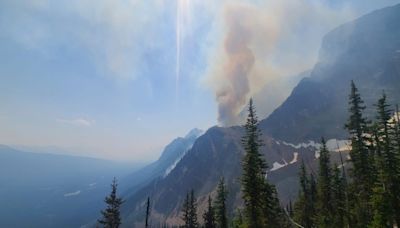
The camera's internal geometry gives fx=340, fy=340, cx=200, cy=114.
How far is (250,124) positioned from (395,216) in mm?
18288

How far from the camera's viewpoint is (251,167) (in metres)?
38.1

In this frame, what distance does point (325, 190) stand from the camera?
52344 millimetres

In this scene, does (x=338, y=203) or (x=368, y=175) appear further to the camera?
(x=338, y=203)

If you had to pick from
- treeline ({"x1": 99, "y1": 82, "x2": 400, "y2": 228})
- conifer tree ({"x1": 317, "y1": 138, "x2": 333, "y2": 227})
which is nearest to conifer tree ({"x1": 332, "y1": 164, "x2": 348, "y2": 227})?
treeline ({"x1": 99, "y1": 82, "x2": 400, "y2": 228})

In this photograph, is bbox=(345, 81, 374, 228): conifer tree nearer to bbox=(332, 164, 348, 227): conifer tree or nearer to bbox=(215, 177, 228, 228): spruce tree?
bbox=(332, 164, 348, 227): conifer tree

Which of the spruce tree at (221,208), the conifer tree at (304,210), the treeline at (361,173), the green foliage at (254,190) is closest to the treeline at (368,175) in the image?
the treeline at (361,173)

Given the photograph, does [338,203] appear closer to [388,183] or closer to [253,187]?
[388,183]

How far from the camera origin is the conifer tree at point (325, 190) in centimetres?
5197

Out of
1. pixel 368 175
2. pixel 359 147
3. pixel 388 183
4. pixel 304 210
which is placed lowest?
pixel 304 210

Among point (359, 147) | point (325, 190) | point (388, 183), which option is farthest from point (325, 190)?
point (388, 183)

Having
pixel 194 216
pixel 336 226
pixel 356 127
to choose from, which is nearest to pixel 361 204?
pixel 336 226

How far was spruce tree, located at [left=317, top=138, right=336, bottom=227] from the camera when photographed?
52.0 metres

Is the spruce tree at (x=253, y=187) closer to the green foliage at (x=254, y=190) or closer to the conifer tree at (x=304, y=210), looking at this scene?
the green foliage at (x=254, y=190)

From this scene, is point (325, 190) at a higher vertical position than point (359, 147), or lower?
lower
